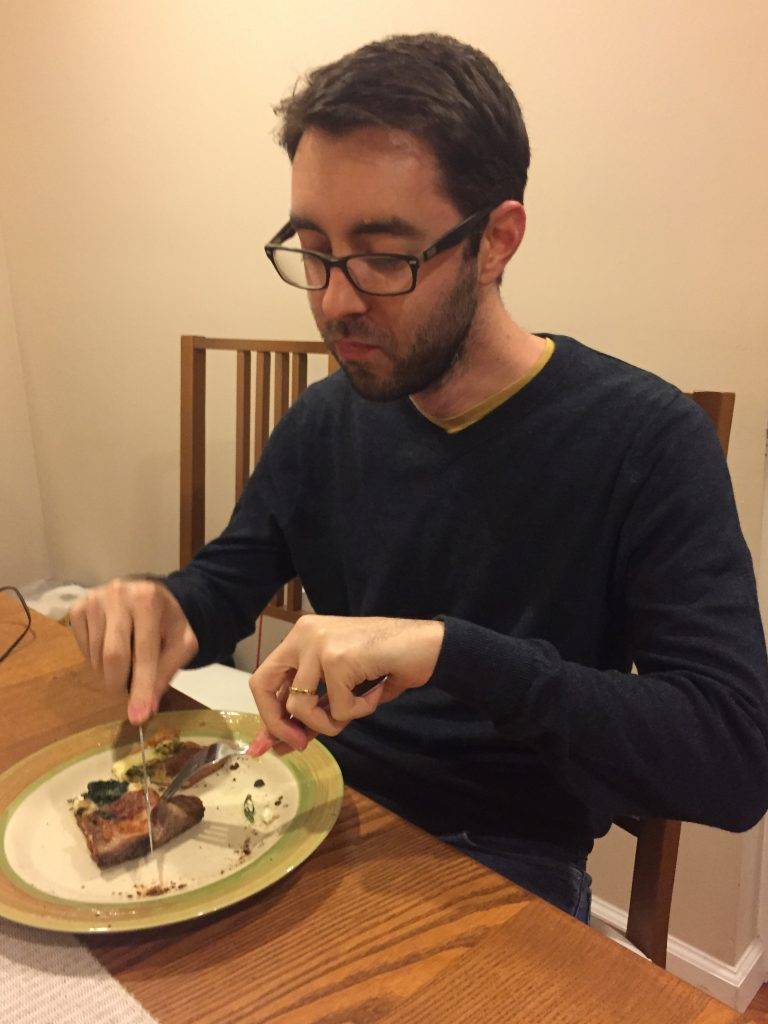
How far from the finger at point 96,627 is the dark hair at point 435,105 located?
578mm

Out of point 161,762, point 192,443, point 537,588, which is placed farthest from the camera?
point 192,443

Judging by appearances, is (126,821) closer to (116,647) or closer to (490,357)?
(116,647)

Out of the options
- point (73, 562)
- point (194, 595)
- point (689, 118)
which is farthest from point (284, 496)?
point (73, 562)

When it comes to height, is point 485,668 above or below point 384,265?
below

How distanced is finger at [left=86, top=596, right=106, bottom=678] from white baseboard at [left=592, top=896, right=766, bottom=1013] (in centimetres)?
111

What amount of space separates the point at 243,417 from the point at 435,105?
0.93 metres

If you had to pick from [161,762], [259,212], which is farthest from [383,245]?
[259,212]

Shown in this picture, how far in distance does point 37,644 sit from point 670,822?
87 cm

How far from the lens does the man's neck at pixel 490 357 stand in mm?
958

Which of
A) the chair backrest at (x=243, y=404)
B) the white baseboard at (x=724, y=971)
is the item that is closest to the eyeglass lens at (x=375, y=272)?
the chair backrest at (x=243, y=404)

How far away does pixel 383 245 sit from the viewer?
84cm

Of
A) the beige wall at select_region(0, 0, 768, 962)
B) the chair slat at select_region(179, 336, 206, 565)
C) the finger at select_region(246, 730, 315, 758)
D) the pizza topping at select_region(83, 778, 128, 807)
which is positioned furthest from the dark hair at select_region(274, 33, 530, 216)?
the chair slat at select_region(179, 336, 206, 565)

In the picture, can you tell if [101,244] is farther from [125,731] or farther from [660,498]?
[660,498]

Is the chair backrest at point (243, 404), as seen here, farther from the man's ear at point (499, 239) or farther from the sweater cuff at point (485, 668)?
the sweater cuff at point (485, 668)
